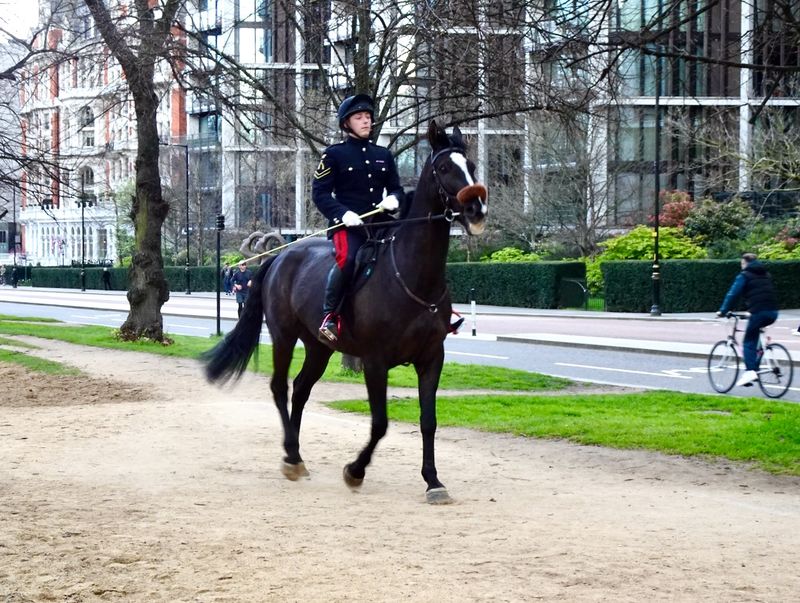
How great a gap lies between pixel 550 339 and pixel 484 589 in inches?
921

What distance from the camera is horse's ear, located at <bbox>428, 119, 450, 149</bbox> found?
8.88m

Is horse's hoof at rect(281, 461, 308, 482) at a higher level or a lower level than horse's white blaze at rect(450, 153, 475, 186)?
lower

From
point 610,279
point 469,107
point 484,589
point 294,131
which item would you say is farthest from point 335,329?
point 610,279

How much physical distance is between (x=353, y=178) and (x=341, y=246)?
2.12ft

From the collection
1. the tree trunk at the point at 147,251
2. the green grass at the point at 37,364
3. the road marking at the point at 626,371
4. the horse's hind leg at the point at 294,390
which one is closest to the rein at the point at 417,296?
the horse's hind leg at the point at 294,390

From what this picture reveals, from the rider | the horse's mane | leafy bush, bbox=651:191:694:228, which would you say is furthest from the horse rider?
leafy bush, bbox=651:191:694:228

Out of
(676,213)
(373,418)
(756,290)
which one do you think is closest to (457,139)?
(373,418)

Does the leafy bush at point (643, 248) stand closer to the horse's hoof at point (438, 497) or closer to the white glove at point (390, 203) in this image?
the white glove at point (390, 203)

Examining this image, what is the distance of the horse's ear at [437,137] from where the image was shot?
350 inches

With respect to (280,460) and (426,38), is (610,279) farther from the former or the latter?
(280,460)

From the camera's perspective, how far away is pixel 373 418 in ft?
30.4

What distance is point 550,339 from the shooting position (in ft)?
95.2

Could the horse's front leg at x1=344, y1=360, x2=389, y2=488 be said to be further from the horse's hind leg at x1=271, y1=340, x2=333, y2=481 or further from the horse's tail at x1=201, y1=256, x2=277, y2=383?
the horse's tail at x1=201, y1=256, x2=277, y2=383

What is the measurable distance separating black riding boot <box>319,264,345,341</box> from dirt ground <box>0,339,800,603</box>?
1196 mm
